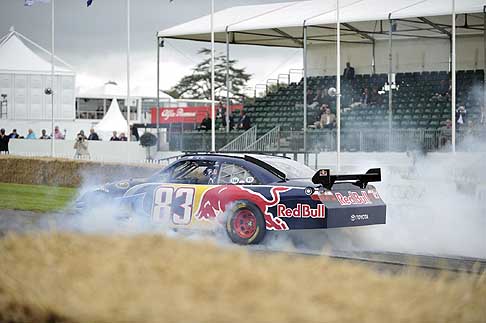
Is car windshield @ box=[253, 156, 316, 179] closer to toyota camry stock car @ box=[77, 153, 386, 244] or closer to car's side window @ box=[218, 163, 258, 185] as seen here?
toyota camry stock car @ box=[77, 153, 386, 244]

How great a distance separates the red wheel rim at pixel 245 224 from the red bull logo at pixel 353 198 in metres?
1.21

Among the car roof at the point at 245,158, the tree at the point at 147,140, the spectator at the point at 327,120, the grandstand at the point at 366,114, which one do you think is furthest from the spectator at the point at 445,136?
the car roof at the point at 245,158

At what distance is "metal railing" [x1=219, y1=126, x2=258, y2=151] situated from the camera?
1325 inches

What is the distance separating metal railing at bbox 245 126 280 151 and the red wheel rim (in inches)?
765

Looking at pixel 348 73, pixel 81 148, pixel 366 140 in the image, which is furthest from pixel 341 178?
pixel 348 73

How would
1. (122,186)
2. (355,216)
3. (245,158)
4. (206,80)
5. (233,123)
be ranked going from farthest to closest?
(206,80) → (233,123) → (122,186) → (245,158) → (355,216)

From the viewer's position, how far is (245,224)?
1255 cm

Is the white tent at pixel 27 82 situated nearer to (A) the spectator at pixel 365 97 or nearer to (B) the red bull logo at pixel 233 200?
(A) the spectator at pixel 365 97

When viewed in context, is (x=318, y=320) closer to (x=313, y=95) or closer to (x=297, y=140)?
(x=297, y=140)

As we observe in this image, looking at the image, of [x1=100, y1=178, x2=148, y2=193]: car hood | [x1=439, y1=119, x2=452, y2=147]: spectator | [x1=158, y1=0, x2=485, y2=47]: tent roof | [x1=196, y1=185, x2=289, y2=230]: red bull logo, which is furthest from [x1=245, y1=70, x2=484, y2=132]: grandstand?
[x1=196, y1=185, x2=289, y2=230]: red bull logo

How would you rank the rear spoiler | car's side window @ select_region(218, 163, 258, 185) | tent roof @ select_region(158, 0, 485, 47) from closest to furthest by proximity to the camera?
the rear spoiler → car's side window @ select_region(218, 163, 258, 185) → tent roof @ select_region(158, 0, 485, 47)

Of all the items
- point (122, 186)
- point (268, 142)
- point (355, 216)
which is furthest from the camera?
point (268, 142)

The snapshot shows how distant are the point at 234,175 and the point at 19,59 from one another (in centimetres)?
4405

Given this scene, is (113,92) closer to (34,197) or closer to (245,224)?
(34,197)
